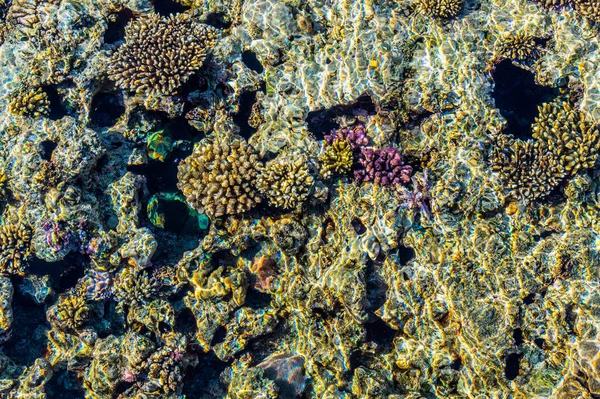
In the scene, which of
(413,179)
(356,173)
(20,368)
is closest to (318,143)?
(356,173)

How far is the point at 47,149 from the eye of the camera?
672 centimetres

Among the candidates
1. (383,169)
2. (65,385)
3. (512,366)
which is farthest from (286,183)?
(65,385)

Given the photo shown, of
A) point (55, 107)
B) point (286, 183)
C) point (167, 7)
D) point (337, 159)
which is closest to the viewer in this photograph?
point (286, 183)

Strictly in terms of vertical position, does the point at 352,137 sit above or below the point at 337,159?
above

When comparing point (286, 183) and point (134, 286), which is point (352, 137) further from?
point (134, 286)

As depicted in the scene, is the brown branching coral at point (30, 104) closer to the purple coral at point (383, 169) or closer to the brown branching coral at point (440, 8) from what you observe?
the purple coral at point (383, 169)

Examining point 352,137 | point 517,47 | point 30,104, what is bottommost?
point 30,104

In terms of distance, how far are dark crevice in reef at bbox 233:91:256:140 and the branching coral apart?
9.21 ft

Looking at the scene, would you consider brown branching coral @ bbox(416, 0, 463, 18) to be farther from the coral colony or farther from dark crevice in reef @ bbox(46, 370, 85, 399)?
dark crevice in reef @ bbox(46, 370, 85, 399)

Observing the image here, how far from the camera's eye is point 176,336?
620 cm

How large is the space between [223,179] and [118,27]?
12.8 feet

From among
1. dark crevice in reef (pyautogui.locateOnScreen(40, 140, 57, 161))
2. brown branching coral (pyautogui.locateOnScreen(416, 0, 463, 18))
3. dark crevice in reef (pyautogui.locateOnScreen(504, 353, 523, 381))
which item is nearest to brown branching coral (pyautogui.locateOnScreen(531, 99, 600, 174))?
brown branching coral (pyautogui.locateOnScreen(416, 0, 463, 18))

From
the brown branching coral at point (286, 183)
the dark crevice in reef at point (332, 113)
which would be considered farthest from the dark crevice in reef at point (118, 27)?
the brown branching coral at point (286, 183)

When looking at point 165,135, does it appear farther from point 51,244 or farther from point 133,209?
point 51,244
